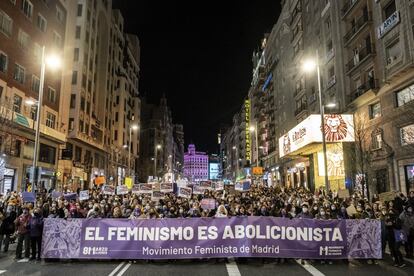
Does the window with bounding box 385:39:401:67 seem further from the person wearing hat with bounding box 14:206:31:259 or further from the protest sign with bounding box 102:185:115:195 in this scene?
the person wearing hat with bounding box 14:206:31:259

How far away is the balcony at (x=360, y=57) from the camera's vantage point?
29.2 metres

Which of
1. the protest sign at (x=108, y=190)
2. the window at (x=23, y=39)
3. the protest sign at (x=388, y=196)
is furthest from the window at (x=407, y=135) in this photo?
the window at (x=23, y=39)

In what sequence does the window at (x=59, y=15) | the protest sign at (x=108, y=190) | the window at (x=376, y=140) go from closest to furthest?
the protest sign at (x=108, y=190)
the window at (x=376, y=140)
the window at (x=59, y=15)

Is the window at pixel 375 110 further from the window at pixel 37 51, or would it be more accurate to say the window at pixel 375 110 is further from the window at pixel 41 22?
the window at pixel 41 22

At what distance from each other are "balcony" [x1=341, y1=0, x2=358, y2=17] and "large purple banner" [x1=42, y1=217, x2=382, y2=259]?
2701 cm

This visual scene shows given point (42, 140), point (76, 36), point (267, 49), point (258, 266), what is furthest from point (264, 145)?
point (258, 266)

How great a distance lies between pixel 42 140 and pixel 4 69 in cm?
894

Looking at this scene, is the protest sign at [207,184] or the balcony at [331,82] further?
the balcony at [331,82]

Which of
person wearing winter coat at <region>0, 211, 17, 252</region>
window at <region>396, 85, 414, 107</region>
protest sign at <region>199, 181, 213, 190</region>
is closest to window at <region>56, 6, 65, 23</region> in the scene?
protest sign at <region>199, 181, 213, 190</region>

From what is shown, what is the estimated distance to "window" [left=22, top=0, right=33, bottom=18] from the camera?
113 ft

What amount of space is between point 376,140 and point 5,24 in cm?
3317

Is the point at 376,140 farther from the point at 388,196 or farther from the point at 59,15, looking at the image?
the point at 59,15

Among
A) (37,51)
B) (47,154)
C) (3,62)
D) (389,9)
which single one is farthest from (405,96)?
(47,154)

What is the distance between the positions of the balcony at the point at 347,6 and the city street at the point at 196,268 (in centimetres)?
2739
